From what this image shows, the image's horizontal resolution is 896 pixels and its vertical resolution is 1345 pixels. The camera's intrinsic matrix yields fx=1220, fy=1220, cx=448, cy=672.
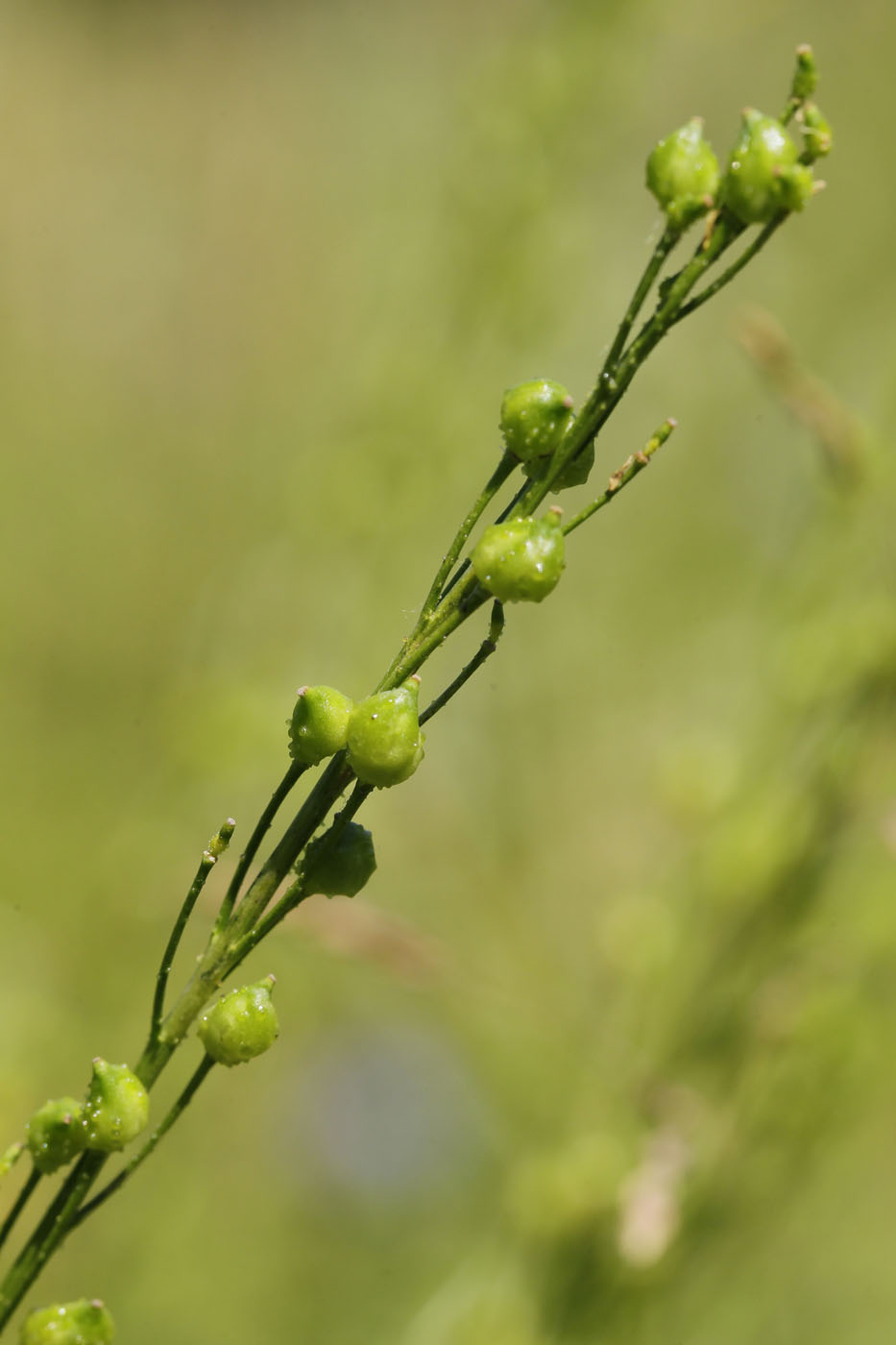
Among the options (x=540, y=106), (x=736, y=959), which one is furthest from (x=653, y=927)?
(x=540, y=106)

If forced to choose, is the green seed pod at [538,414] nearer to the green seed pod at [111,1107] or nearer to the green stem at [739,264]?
the green stem at [739,264]

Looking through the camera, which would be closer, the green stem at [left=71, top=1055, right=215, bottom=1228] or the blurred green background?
the green stem at [left=71, top=1055, right=215, bottom=1228]

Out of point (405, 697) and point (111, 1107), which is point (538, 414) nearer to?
point (405, 697)

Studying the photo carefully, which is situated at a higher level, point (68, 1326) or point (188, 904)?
point (188, 904)

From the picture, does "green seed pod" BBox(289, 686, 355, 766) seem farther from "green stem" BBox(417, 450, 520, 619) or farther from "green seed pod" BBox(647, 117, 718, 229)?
Result: "green seed pod" BBox(647, 117, 718, 229)

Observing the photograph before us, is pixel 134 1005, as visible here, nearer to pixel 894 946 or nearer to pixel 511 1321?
pixel 511 1321

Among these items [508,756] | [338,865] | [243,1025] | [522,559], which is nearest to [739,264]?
[522,559]

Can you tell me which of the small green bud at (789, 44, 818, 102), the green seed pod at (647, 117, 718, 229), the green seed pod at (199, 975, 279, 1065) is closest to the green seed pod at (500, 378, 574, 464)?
the green seed pod at (647, 117, 718, 229)
